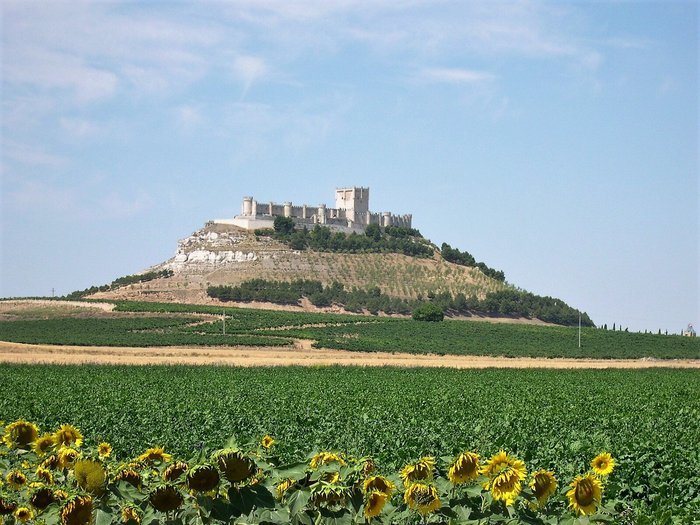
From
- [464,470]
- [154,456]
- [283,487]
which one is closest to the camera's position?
[283,487]

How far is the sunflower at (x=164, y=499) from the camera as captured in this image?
17.9 ft

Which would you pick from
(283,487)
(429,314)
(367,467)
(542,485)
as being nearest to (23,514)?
(283,487)

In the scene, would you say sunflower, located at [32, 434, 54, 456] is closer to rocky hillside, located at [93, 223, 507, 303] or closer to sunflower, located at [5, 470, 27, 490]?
sunflower, located at [5, 470, 27, 490]

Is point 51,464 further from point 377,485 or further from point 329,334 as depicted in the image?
point 329,334

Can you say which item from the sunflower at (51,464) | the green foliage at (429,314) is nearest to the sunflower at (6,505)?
the sunflower at (51,464)

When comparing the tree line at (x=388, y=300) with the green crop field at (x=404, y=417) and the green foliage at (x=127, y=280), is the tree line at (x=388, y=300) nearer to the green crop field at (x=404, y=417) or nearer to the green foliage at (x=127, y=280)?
the green foliage at (x=127, y=280)

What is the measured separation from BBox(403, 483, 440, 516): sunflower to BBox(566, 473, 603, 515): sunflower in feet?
3.01

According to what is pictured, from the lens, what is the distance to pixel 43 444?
724 cm

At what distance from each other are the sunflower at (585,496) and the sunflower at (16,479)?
3.73 metres

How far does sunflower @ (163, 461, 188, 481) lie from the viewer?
18.5 feet

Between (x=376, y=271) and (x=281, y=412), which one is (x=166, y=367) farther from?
(x=376, y=271)

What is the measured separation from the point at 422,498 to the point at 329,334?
277 ft

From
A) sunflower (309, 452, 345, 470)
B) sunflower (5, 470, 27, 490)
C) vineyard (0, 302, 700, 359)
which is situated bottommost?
vineyard (0, 302, 700, 359)

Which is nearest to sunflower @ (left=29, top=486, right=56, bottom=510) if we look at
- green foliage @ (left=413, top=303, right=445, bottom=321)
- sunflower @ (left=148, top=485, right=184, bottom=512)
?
sunflower @ (left=148, top=485, right=184, bottom=512)
